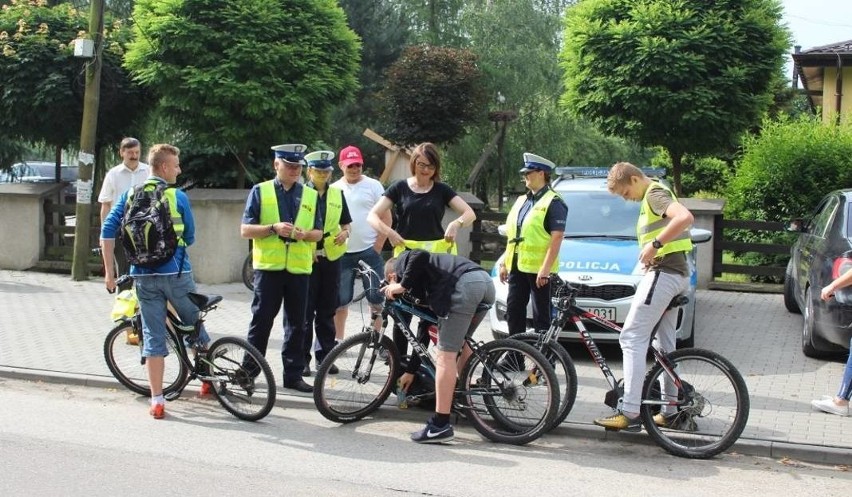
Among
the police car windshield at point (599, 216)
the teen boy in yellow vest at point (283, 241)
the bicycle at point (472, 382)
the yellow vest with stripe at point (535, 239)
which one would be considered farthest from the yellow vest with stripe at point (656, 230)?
the police car windshield at point (599, 216)

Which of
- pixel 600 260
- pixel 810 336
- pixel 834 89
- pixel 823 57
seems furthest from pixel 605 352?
pixel 834 89

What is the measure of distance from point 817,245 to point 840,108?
560 inches

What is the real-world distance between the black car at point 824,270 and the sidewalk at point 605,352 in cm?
27

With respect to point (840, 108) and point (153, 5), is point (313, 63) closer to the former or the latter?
point (153, 5)

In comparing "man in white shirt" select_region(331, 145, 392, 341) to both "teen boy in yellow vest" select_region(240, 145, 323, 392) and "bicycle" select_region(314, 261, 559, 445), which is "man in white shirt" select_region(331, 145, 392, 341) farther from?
"bicycle" select_region(314, 261, 559, 445)

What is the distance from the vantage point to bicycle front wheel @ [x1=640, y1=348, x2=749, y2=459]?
6.48 metres

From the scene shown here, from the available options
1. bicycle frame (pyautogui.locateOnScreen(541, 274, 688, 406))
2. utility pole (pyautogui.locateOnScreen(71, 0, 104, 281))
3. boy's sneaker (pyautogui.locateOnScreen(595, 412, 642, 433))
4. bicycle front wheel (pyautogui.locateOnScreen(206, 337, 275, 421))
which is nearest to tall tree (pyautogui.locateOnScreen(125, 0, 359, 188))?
utility pole (pyautogui.locateOnScreen(71, 0, 104, 281))

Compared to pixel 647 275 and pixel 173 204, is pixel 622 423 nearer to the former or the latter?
pixel 647 275

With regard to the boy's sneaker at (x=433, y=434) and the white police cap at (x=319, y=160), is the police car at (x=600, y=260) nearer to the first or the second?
the white police cap at (x=319, y=160)

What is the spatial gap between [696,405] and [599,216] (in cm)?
405

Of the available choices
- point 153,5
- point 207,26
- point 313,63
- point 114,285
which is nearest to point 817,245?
point 114,285

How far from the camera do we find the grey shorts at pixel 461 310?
21.7 feet

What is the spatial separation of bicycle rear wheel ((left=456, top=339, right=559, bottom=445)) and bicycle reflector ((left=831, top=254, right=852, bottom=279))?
3462 millimetres

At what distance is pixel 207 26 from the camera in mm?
14117
